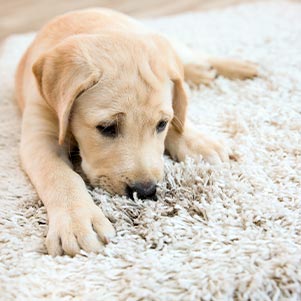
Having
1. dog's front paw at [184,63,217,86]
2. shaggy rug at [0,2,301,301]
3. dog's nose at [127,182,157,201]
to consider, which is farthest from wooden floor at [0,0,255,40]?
dog's nose at [127,182,157,201]

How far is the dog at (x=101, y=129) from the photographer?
2.11 m

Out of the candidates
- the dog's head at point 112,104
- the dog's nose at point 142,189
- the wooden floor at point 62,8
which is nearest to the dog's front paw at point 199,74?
the dog's head at point 112,104

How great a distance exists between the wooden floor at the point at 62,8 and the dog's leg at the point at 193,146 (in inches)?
143

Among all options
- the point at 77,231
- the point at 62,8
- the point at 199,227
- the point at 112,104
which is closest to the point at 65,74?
the point at 112,104

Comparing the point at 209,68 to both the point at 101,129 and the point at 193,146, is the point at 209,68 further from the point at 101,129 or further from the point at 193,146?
the point at 101,129

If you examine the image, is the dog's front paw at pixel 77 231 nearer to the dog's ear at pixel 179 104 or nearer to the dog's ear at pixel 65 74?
the dog's ear at pixel 65 74

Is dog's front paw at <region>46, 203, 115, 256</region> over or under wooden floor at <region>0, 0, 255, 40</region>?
over

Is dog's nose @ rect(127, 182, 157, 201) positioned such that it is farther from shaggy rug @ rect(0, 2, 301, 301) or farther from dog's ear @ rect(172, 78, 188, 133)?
dog's ear @ rect(172, 78, 188, 133)

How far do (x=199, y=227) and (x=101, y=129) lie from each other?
2.13ft

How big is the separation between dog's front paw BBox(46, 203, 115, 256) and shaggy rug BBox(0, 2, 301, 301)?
1.7 inches

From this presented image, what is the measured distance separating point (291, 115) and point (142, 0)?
464 centimetres

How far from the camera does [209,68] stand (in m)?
3.67

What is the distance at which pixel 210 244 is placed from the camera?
76.9 inches

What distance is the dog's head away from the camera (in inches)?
89.0
